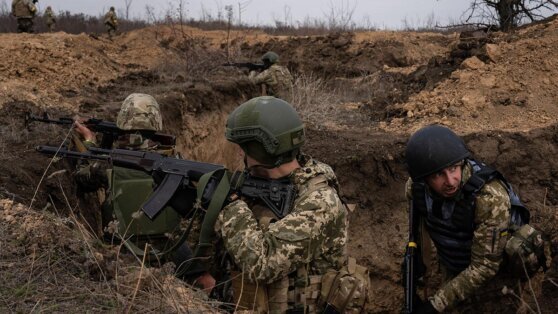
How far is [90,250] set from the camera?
2.65 m

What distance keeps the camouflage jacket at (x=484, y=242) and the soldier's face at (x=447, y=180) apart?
3.7 inches

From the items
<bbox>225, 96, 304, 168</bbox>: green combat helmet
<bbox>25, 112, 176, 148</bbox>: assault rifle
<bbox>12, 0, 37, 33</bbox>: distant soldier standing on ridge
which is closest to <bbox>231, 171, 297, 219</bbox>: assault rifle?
<bbox>225, 96, 304, 168</bbox>: green combat helmet

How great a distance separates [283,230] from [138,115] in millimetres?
2360

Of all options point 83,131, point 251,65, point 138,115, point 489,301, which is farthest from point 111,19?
point 489,301

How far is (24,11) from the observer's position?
17.1m

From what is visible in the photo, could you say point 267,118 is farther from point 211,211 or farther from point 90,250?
point 90,250

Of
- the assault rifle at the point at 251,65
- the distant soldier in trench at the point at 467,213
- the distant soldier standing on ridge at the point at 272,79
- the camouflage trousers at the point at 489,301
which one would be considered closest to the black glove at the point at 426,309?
the distant soldier in trench at the point at 467,213

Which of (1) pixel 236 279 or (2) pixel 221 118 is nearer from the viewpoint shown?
(1) pixel 236 279

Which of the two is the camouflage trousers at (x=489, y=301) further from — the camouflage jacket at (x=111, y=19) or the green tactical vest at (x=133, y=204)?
the camouflage jacket at (x=111, y=19)

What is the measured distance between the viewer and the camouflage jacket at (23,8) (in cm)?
1694

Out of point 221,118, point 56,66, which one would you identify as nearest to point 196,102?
point 221,118

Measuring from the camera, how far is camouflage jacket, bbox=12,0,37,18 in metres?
16.9

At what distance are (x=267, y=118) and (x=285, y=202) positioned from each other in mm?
462

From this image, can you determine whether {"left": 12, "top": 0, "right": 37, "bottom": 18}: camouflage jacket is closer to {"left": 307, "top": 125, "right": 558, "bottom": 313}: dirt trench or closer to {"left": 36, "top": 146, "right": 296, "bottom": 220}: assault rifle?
{"left": 307, "top": 125, "right": 558, "bottom": 313}: dirt trench
